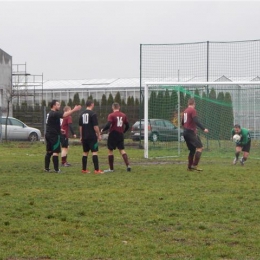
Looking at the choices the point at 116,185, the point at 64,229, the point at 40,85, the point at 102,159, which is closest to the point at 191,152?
the point at 116,185

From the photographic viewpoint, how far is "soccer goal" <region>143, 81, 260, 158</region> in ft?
87.1

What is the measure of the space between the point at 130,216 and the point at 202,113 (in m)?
17.4

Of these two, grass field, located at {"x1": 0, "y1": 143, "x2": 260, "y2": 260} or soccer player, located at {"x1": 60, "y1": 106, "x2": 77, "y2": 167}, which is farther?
soccer player, located at {"x1": 60, "y1": 106, "x2": 77, "y2": 167}

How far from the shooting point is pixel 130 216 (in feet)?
34.8

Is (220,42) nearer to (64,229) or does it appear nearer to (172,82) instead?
(172,82)

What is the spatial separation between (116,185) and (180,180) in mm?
1771

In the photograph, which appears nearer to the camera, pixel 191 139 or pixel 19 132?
pixel 191 139

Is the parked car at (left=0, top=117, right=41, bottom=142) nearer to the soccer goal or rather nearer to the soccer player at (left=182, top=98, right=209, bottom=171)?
the soccer goal

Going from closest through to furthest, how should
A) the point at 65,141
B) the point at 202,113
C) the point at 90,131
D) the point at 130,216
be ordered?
the point at 130,216
the point at 90,131
the point at 65,141
the point at 202,113

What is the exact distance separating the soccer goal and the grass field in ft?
29.2

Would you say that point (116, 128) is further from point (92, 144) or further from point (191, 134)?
point (191, 134)

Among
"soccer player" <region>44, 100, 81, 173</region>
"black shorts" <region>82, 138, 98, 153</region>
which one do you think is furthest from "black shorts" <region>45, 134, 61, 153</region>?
"black shorts" <region>82, 138, 98, 153</region>

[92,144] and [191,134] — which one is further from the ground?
[191,134]

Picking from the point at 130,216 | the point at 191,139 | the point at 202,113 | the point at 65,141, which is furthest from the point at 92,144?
the point at 202,113
